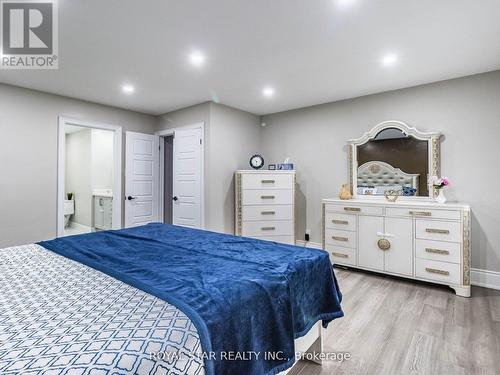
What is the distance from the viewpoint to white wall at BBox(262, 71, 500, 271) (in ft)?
10.1

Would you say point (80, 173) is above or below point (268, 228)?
above

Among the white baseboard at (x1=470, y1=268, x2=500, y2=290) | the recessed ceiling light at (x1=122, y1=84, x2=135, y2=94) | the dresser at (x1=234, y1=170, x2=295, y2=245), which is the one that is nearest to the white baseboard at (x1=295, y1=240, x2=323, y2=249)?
the dresser at (x1=234, y1=170, x2=295, y2=245)

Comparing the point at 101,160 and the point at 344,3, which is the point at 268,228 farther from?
the point at 101,160

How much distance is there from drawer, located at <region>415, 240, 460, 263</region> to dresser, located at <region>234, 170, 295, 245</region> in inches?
68.6

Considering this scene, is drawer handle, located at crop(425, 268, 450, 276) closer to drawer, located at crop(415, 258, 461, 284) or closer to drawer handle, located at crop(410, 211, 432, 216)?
drawer, located at crop(415, 258, 461, 284)

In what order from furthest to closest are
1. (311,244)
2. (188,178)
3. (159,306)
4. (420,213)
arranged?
(311,244), (188,178), (420,213), (159,306)

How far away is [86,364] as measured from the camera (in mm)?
698

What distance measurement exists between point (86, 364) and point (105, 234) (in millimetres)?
1718

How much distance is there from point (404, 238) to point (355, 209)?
2.12 ft

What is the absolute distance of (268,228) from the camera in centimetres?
423

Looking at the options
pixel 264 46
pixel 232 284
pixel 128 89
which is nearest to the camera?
pixel 232 284

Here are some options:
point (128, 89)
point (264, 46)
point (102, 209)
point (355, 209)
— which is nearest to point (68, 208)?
point (102, 209)

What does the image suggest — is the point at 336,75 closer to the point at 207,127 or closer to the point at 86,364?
the point at 207,127

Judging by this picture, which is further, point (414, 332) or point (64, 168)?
point (64, 168)
